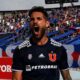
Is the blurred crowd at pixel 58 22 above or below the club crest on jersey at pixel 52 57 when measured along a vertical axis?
below

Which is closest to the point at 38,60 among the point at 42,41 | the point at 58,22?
the point at 42,41

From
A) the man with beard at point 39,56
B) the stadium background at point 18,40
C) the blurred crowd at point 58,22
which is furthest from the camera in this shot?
the blurred crowd at point 58,22

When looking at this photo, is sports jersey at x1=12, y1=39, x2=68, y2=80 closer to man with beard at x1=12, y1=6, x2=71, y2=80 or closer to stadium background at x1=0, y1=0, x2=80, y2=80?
man with beard at x1=12, y1=6, x2=71, y2=80

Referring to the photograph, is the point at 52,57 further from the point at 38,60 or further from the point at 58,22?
the point at 58,22

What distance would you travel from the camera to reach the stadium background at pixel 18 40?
1060cm

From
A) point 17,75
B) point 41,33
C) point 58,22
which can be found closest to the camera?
point 41,33

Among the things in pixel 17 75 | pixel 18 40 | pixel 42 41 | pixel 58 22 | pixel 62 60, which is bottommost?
pixel 18 40

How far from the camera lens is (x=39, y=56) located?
3771 millimetres

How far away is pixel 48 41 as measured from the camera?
3848 millimetres

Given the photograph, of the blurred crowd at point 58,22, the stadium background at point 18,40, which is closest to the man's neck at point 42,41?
the stadium background at point 18,40

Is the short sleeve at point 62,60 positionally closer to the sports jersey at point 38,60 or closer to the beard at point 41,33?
the sports jersey at point 38,60

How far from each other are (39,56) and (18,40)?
68.9ft

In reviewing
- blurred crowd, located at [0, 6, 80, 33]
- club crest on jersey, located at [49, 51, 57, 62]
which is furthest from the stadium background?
club crest on jersey, located at [49, 51, 57, 62]

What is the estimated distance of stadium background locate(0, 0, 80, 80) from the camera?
10.6 meters
